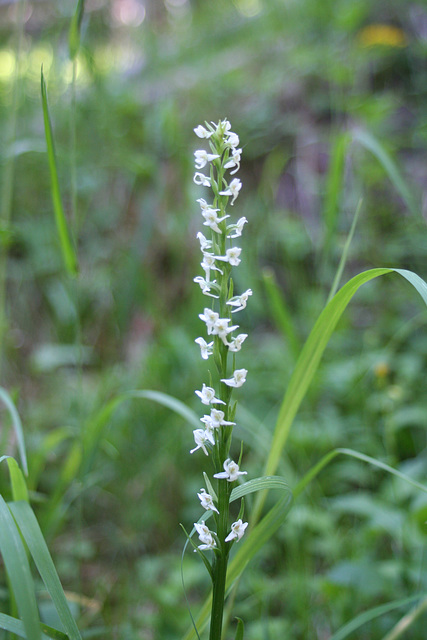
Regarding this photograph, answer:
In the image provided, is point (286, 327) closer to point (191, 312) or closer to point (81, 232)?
point (191, 312)

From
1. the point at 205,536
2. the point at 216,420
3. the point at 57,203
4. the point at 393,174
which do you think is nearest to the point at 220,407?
the point at 216,420

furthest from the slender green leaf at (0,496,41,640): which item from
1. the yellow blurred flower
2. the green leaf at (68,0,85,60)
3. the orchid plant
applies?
the yellow blurred flower

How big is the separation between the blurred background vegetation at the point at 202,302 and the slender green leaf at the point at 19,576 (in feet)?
1.46

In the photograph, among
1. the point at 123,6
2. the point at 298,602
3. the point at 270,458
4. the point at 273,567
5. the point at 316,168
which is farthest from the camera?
the point at 123,6

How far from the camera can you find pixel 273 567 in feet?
5.83

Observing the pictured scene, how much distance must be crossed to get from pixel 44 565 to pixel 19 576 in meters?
0.13

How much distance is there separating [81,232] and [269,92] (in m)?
1.79

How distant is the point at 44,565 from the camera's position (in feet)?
2.39

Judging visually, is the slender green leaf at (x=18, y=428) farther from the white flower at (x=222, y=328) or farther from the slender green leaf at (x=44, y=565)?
the white flower at (x=222, y=328)

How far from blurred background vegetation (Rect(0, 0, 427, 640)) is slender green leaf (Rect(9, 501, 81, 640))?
343 millimetres

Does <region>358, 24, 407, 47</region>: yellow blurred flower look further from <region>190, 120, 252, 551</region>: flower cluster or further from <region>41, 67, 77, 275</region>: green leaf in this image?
<region>190, 120, 252, 551</region>: flower cluster

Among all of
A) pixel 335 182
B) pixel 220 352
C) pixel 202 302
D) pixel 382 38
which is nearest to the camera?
pixel 220 352

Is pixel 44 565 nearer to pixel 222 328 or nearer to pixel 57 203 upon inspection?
pixel 222 328

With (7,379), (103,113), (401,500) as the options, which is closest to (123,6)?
(103,113)
